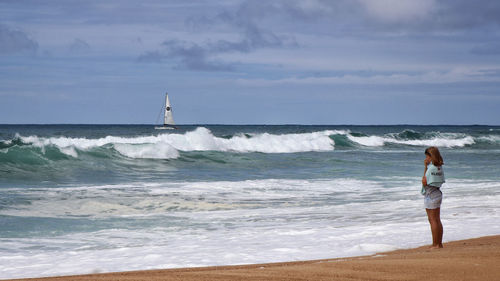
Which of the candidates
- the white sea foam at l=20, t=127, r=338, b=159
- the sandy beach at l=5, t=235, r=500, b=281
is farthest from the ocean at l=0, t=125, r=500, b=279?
the white sea foam at l=20, t=127, r=338, b=159

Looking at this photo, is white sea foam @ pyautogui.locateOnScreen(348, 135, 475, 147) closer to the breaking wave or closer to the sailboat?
the breaking wave

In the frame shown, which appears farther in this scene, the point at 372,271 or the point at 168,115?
the point at 168,115

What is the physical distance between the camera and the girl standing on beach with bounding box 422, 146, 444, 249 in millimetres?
7287

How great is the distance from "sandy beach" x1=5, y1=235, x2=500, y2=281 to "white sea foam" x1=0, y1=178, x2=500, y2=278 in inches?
35.9

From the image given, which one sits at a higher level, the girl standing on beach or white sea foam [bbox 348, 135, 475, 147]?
white sea foam [bbox 348, 135, 475, 147]

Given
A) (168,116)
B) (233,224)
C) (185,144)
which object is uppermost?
(168,116)

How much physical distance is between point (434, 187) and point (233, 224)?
384 cm

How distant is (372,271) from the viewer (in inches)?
217

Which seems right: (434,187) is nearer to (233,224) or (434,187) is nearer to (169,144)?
(233,224)

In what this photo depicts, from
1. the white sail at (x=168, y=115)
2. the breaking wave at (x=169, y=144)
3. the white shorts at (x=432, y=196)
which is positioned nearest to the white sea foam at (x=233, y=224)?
the white shorts at (x=432, y=196)

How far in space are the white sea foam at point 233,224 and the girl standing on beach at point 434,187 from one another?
1.52ft

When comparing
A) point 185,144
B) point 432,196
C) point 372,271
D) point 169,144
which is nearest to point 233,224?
point 432,196

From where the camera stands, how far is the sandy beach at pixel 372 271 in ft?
17.4

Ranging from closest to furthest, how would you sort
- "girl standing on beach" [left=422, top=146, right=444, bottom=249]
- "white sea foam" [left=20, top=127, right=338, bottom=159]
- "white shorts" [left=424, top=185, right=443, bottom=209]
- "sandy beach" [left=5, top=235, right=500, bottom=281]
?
"sandy beach" [left=5, top=235, right=500, bottom=281]
"girl standing on beach" [left=422, top=146, right=444, bottom=249]
"white shorts" [left=424, top=185, right=443, bottom=209]
"white sea foam" [left=20, top=127, right=338, bottom=159]
